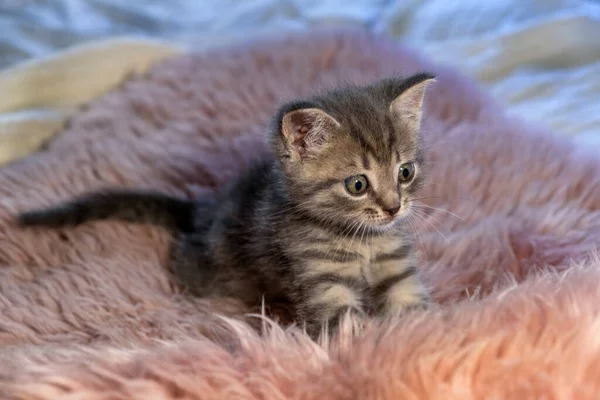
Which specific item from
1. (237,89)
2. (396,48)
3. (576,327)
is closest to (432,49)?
(396,48)

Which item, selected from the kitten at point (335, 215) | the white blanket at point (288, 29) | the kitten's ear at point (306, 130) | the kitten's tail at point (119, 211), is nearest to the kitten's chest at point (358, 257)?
the kitten at point (335, 215)

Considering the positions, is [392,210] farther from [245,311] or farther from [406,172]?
[245,311]

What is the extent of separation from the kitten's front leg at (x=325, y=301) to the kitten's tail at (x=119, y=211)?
34cm

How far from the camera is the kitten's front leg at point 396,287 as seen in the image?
3.04 feet

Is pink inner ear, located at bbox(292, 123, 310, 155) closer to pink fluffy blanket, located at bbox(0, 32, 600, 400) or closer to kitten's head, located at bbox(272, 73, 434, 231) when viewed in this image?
kitten's head, located at bbox(272, 73, 434, 231)

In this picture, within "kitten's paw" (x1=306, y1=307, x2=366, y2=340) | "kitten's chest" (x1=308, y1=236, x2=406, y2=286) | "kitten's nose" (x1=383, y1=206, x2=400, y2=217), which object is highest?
"kitten's nose" (x1=383, y1=206, x2=400, y2=217)

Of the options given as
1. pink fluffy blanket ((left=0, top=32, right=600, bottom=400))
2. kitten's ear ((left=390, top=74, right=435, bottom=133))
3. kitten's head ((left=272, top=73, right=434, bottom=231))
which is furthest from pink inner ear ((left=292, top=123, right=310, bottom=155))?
pink fluffy blanket ((left=0, top=32, right=600, bottom=400))

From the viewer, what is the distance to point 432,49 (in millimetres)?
1816

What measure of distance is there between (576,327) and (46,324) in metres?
0.72

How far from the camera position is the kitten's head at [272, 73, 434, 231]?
884 mm

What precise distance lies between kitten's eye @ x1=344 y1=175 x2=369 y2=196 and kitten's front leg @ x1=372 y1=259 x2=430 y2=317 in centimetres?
14

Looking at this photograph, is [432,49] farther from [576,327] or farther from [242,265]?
[576,327]

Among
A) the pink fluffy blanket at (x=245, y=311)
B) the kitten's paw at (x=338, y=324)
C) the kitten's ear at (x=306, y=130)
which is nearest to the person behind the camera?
the pink fluffy blanket at (x=245, y=311)

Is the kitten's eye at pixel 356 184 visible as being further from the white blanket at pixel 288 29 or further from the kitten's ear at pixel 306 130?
the white blanket at pixel 288 29
